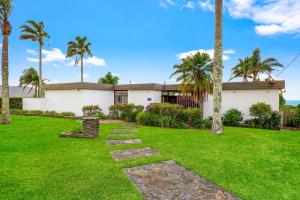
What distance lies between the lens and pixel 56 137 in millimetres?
8273

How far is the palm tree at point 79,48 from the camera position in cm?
2717

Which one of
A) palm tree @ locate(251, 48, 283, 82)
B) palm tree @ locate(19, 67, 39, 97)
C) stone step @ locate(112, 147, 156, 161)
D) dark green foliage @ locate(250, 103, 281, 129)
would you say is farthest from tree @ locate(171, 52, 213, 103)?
palm tree @ locate(19, 67, 39, 97)

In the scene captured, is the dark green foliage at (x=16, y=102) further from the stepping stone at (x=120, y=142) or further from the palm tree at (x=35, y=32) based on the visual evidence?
the stepping stone at (x=120, y=142)

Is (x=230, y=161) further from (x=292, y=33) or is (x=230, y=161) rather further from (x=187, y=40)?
(x=292, y=33)

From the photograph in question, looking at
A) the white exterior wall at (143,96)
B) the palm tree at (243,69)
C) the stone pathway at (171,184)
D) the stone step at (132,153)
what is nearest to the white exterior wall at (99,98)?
Answer: the white exterior wall at (143,96)

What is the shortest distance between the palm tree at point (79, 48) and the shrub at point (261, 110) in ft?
75.2

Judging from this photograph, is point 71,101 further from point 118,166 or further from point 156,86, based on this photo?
point 118,166

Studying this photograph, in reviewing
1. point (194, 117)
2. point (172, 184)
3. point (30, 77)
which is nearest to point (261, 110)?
point (194, 117)

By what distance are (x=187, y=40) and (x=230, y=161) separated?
14575mm

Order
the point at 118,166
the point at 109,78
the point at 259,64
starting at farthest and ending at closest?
1. the point at 109,78
2. the point at 259,64
3. the point at 118,166

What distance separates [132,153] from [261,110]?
9297 mm

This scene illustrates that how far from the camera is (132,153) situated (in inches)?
240

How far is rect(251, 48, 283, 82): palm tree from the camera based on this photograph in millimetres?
22342

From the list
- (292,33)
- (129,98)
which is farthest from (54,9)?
(292,33)
